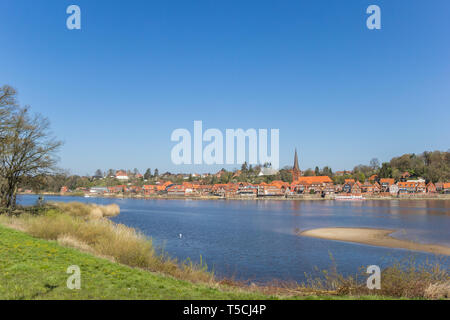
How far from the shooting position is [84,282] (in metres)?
11.3

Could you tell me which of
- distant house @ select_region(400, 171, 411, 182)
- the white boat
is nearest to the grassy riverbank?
the white boat

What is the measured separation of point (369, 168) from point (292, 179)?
156 feet

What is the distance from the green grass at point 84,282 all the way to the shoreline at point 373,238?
22476 mm

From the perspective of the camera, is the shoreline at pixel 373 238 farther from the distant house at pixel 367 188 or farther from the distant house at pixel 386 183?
the distant house at pixel 386 183

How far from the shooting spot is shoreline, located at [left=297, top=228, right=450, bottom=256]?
1161 inches

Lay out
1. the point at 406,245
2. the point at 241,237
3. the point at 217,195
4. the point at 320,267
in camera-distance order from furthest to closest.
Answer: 1. the point at 217,195
2. the point at 241,237
3. the point at 406,245
4. the point at 320,267

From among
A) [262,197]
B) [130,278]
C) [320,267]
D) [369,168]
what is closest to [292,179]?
[262,197]

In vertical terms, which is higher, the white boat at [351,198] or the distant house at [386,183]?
the distant house at [386,183]

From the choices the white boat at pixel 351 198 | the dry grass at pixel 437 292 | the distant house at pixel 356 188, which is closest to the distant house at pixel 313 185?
the distant house at pixel 356 188

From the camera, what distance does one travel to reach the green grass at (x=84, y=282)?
9.72 m

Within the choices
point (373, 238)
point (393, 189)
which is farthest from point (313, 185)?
point (373, 238)
